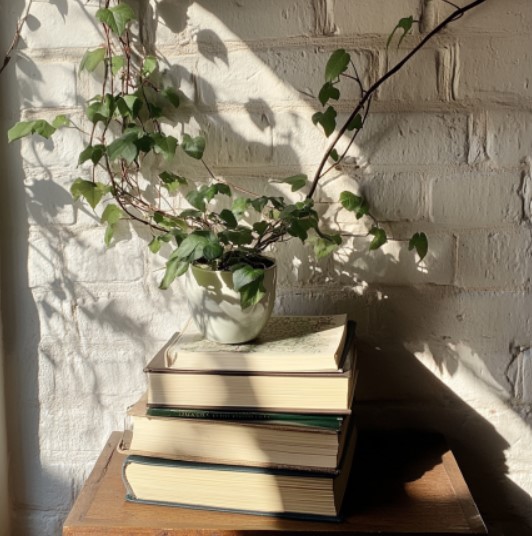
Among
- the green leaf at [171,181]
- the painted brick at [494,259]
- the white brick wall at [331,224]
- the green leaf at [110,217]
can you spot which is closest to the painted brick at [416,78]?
the white brick wall at [331,224]

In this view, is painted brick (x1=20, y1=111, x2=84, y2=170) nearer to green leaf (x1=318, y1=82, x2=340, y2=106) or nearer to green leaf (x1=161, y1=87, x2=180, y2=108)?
green leaf (x1=161, y1=87, x2=180, y2=108)

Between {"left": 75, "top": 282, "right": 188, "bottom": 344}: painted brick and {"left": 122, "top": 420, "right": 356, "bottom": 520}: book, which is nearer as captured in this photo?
{"left": 122, "top": 420, "right": 356, "bottom": 520}: book

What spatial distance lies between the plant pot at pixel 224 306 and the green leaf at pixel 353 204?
0.53ft

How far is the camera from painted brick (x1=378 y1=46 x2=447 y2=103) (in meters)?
1.06

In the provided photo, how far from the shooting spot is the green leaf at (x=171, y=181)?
1088 mm

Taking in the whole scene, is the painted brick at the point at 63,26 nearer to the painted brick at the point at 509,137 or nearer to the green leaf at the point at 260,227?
the green leaf at the point at 260,227

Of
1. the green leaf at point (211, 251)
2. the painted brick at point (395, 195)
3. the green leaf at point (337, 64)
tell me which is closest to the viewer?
the green leaf at point (211, 251)

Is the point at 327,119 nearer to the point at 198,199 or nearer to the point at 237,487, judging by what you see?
the point at 198,199

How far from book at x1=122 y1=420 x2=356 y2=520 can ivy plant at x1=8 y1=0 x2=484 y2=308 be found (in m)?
0.23

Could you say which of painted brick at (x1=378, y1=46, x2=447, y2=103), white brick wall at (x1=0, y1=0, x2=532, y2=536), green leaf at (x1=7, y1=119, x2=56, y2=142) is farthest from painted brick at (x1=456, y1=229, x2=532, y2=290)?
green leaf at (x1=7, y1=119, x2=56, y2=142)

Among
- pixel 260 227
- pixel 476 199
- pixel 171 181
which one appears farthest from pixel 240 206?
pixel 476 199

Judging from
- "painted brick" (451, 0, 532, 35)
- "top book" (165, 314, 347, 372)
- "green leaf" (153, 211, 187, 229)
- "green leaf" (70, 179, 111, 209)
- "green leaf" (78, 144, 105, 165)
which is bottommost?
"top book" (165, 314, 347, 372)

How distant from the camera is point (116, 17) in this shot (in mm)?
999

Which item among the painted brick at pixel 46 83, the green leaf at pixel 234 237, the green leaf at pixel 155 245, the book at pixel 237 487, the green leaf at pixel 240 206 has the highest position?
the painted brick at pixel 46 83
